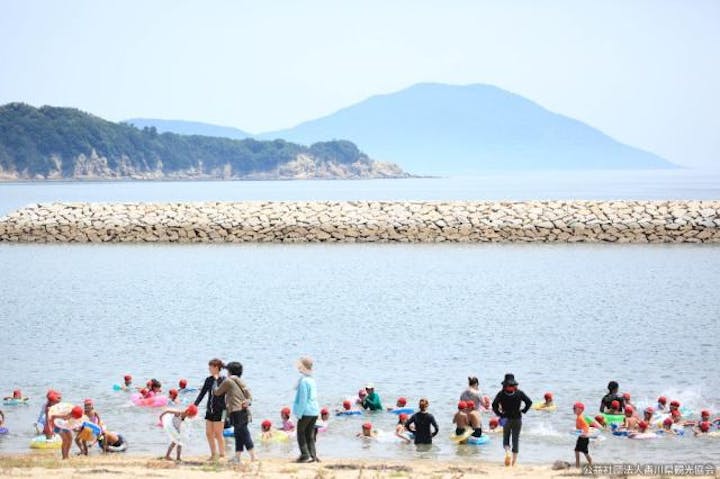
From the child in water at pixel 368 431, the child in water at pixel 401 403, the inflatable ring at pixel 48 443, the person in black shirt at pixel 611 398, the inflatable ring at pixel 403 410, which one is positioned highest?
the person in black shirt at pixel 611 398

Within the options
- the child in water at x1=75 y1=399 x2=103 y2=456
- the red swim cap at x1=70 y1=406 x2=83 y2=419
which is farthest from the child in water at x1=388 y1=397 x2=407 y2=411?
the red swim cap at x1=70 y1=406 x2=83 y2=419

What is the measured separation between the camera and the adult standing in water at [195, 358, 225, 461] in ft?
57.3

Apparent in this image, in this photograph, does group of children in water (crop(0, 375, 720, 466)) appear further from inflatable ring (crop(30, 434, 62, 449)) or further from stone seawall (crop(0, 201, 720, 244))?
stone seawall (crop(0, 201, 720, 244))

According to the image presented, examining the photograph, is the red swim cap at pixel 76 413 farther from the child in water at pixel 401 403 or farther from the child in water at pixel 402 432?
the child in water at pixel 401 403

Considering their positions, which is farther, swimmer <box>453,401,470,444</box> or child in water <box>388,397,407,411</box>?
child in water <box>388,397,407,411</box>

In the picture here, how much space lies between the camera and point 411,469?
1789 cm

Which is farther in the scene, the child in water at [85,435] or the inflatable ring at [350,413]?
the inflatable ring at [350,413]

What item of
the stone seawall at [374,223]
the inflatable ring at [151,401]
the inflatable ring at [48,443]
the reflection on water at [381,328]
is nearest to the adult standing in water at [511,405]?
the reflection on water at [381,328]

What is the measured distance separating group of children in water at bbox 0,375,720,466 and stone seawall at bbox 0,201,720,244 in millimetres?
39610

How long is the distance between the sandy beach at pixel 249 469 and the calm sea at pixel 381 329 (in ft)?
6.95

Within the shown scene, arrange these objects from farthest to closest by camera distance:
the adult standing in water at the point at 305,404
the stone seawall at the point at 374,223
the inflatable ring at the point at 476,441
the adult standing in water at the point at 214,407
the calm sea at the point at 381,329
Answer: the stone seawall at the point at 374,223
the calm sea at the point at 381,329
the inflatable ring at the point at 476,441
the adult standing in water at the point at 214,407
the adult standing in water at the point at 305,404

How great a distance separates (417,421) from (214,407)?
481 centimetres

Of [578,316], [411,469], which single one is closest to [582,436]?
[411,469]

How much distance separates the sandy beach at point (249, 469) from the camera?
16453 millimetres
